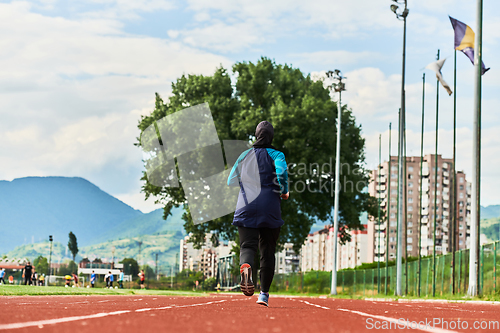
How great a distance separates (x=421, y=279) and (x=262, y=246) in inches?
1099

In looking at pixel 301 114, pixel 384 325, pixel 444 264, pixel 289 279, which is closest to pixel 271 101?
pixel 301 114

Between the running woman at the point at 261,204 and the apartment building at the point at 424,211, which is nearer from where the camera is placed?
the running woman at the point at 261,204

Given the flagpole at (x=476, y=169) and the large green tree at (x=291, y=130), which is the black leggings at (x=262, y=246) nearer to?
the flagpole at (x=476, y=169)

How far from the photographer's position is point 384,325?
16.2ft

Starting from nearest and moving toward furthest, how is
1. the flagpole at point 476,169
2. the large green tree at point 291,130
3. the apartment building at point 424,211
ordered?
1. the flagpole at point 476,169
2. the large green tree at point 291,130
3. the apartment building at point 424,211

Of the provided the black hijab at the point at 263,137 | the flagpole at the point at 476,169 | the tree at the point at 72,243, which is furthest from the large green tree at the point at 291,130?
the tree at the point at 72,243

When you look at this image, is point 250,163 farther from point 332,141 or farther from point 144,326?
point 332,141

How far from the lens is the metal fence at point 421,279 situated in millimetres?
20125

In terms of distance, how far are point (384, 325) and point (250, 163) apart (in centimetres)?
326

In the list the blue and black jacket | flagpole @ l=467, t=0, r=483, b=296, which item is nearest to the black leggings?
the blue and black jacket

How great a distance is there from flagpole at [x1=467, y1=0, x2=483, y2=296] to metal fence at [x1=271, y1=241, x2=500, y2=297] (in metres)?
1.20

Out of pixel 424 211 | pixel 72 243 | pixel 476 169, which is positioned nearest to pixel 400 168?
pixel 476 169

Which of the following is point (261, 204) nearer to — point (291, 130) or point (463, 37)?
point (463, 37)

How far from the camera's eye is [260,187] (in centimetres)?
757
